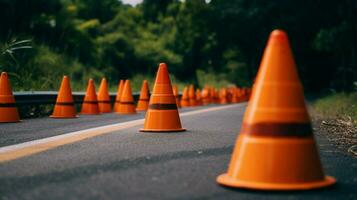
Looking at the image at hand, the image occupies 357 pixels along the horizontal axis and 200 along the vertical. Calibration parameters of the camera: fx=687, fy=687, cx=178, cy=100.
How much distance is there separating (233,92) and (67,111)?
2766 centimetres

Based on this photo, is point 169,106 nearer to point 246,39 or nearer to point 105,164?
point 105,164

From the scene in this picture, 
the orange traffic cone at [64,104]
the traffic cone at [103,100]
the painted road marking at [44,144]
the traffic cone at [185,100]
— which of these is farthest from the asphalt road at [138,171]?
the traffic cone at [185,100]

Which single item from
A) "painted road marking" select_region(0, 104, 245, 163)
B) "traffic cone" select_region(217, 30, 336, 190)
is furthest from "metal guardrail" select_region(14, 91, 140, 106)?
"traffic cone" select_region(217, 30, 336, 190)

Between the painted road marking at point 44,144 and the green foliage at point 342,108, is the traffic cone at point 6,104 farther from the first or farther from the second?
the green foliage at point 342,108

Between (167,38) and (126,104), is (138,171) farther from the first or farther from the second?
(167,38)

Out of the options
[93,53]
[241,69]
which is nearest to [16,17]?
[93,53]

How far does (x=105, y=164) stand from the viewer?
580 centimetres

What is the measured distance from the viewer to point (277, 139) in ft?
15.4

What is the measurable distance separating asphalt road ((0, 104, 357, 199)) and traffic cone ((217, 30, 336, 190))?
0.10 meters

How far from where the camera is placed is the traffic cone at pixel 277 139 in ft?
15.0

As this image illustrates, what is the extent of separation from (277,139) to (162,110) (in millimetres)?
5194

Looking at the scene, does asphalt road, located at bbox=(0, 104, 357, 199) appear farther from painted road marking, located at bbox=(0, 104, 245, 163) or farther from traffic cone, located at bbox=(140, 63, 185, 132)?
traffic cone, located at bbox=(140, 63, 185, 132)

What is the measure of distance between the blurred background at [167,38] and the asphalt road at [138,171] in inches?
315

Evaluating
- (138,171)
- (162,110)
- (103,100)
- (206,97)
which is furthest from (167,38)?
(138,171)
